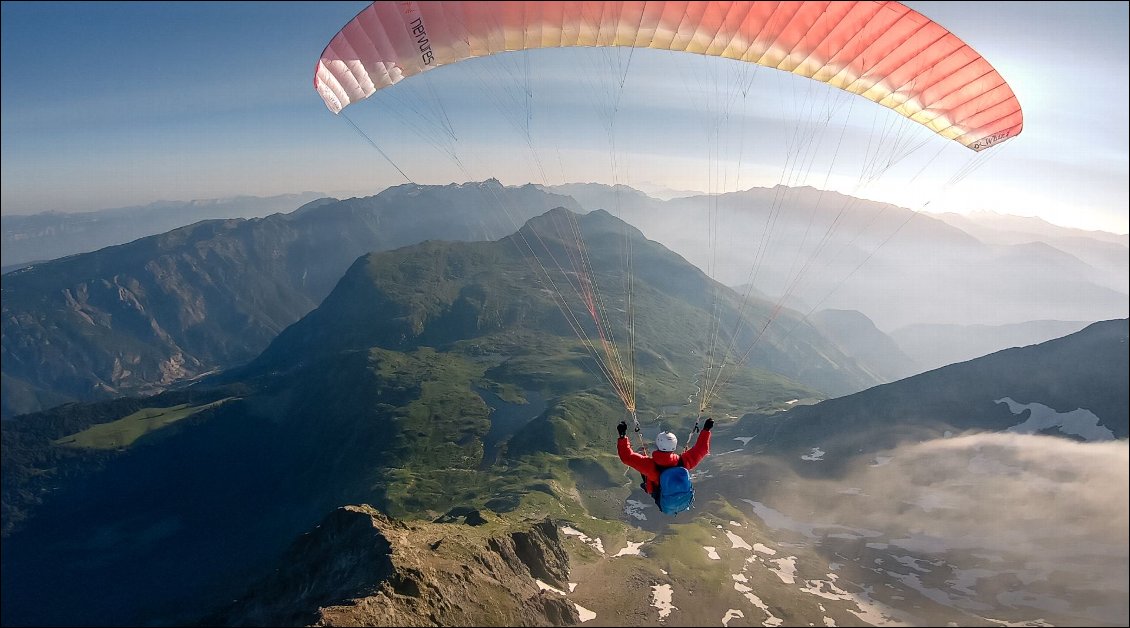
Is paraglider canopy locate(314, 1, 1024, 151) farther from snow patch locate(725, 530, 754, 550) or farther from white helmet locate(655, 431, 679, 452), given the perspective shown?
snow patch locate(725, 530, 754, 550)

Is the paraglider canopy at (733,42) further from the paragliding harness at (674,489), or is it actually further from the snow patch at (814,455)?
the snow patch at (814,455)

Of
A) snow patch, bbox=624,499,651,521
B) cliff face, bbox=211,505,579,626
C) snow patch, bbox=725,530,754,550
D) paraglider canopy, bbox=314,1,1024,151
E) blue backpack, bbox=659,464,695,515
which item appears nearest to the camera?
blue backpack, bbox=659,464,695,515

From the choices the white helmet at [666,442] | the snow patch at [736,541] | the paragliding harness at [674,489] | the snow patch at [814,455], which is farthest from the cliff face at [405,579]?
the snow patch at [814,455]

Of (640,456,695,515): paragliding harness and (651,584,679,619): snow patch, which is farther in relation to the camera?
(651,584,679,619): snow patch

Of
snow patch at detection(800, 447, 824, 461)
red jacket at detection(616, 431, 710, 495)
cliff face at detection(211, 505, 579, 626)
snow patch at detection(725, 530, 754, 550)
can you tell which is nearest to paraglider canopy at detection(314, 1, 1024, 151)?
red jacket at detection(616, 431, 710, 495)

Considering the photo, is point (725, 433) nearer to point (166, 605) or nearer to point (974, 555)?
point (974, 555)

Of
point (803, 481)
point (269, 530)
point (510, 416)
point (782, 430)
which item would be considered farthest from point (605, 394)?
point (269, 530)

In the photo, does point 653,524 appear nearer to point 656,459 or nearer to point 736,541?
point 736,541
